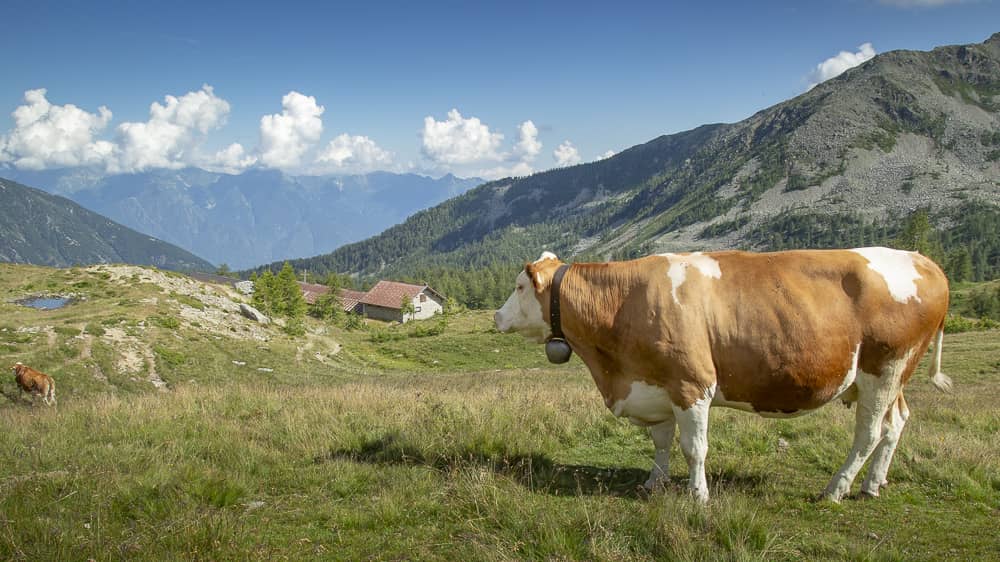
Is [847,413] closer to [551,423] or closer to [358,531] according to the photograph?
[551,423]

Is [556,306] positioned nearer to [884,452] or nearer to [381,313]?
[884,452]

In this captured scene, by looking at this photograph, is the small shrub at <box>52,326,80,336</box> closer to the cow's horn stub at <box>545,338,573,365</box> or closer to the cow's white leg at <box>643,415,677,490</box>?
the cow's horn stub at <box>545,338,573,365</box>

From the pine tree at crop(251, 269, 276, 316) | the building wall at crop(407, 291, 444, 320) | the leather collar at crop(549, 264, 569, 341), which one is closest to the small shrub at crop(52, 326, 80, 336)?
the leather collar at crop(549, 264, 569, 341)

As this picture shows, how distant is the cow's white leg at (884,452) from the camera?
5.70 metres

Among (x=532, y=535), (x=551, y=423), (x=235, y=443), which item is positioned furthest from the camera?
(x=551, y=423)

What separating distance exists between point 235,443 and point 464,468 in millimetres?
3202

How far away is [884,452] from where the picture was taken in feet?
18.9

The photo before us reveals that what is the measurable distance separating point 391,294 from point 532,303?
95.9 m

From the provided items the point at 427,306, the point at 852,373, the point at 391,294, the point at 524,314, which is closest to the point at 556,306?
the point at 524,314

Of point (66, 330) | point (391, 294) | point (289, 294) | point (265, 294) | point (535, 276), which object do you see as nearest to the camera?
point (535, 276)

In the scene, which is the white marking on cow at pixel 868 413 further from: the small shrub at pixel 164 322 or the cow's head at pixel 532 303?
the small shrub at pixel 164 322

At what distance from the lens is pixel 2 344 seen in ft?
69.3

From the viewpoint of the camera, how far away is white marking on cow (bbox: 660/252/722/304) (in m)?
5.48

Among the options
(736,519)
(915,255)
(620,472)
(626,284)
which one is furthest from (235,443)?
(915,255)
